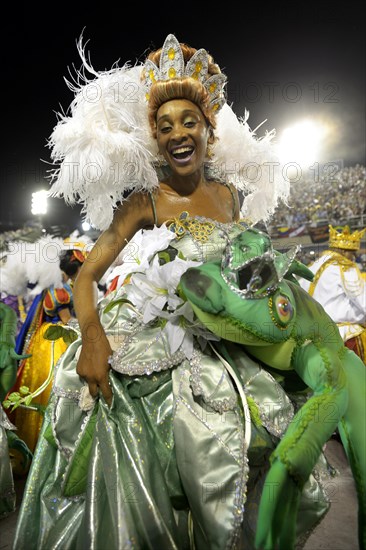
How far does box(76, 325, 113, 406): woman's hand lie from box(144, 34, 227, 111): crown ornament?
1.09 m

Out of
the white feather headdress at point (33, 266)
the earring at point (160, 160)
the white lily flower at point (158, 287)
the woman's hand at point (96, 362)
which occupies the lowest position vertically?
the woman's hand at point (96, 362)

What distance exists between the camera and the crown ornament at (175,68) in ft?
6.19

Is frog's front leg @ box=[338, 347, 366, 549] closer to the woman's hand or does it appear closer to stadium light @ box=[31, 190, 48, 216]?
the woman's hand

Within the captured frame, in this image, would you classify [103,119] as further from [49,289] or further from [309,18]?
[309,18]

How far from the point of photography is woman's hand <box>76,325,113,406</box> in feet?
4.93

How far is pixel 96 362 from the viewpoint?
59.7 inches

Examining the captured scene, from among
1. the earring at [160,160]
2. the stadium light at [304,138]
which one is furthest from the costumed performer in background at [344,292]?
the stadium light at [304,138]

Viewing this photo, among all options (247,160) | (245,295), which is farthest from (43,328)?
(245,295)

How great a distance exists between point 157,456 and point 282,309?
65 centimetres

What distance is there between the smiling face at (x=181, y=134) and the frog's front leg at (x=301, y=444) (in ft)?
3.07

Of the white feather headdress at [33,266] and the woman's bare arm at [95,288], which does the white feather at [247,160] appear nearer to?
the woman's bare arm at [95,288]

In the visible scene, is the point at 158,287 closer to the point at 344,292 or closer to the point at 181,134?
the point at 181,134

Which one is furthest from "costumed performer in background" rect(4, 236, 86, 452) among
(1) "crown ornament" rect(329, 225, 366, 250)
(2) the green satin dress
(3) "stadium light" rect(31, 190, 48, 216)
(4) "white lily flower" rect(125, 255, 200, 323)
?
(3) "stadium light" rect(31, 190, 48, 216)

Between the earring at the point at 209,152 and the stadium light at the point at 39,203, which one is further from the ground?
the stadium light at the point at 39,203
